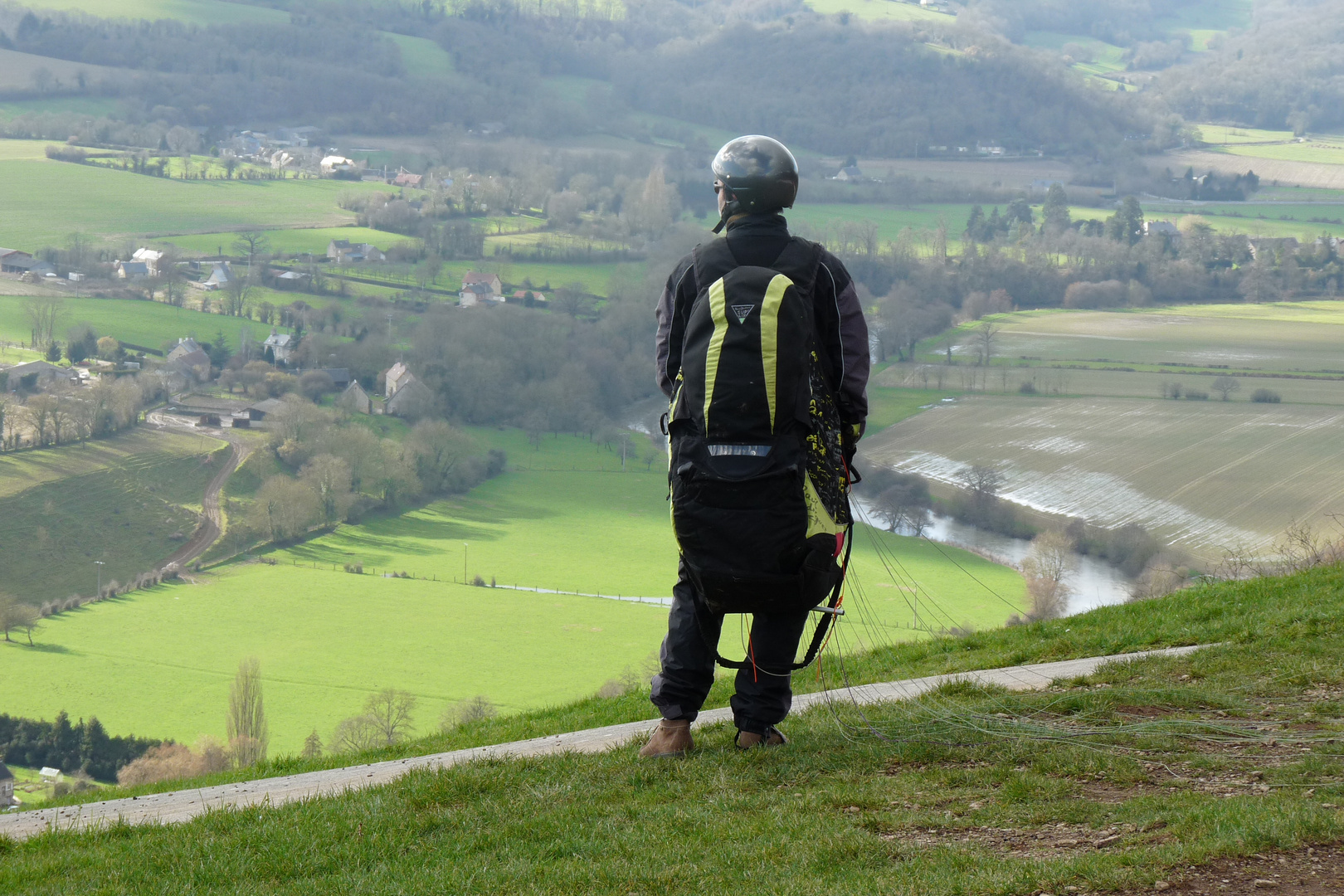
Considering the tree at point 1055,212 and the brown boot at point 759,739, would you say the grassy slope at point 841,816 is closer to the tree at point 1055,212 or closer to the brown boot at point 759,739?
the brown boot at point 759,739

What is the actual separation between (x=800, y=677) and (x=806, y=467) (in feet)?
14.9

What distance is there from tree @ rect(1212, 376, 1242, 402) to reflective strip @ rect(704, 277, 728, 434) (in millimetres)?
73421

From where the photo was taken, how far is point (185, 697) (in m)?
43.6

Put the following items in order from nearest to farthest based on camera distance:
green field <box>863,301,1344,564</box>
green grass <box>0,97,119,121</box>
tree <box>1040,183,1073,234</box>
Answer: green field <box>863,301,1344,564</box>
tree <box>1040,183,1073,234</box>
green grass <box>0,97,119,121</box>

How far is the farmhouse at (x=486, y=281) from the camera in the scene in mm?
105188

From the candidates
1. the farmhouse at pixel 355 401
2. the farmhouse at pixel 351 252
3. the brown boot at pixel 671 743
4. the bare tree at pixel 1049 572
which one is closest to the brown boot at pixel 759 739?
the brown boot at pixel 671 743

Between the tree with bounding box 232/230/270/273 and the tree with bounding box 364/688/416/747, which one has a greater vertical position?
the tree with bounding box 232/230/270/273

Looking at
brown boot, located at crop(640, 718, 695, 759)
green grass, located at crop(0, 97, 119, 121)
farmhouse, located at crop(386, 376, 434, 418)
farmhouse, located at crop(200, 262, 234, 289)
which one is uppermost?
green grass, located at crop(0, 97, 119, 121)

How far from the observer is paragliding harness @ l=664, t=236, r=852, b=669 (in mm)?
4395

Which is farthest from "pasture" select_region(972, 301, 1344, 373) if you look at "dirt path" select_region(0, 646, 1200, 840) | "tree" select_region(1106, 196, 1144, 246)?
"dirt path" select_region(0, 646, 1200, 840)

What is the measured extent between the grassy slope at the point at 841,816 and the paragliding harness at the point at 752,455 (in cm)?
87

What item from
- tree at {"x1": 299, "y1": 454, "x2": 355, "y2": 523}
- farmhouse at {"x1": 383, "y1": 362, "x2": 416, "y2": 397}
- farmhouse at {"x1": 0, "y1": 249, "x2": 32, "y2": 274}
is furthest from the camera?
farmhouse at {"x1": 0, "y1": 249, "x2": 32, "y2": 274}

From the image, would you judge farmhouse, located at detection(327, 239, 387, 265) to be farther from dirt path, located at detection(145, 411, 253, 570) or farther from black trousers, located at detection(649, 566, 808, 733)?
black trousers, located at detection(649, 566, 808, 733)

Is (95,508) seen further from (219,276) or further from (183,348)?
(219,276)
